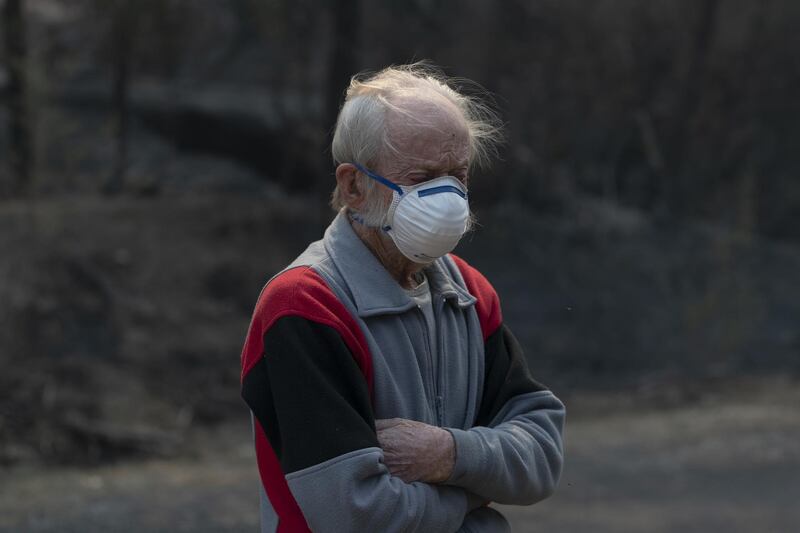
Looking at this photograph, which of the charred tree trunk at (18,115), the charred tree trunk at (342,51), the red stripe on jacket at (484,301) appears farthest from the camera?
the charred tree trunk at (342,51)

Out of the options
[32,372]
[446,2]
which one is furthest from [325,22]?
[32,372]

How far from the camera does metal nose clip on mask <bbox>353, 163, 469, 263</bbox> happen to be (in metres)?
2.37

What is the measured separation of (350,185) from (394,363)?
38 centimetres

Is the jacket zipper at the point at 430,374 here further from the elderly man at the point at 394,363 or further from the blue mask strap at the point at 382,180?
the blue mask strap at the point at 382,180

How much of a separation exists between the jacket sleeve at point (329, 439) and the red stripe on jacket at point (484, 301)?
410 millimetres

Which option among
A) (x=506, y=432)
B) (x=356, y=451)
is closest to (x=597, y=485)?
(x=506, y=432)

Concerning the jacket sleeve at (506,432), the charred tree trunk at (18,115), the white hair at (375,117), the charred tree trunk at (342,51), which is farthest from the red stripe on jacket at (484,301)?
the charred tree trunk at (342,51)

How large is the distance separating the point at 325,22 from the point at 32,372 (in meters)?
6.56

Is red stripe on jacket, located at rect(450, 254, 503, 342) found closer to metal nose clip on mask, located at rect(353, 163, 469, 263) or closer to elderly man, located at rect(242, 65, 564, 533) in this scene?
elderly man, located at rect(242, 65, 564, 533)

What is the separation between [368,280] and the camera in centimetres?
243

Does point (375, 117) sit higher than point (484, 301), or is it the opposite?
point (375, 117)

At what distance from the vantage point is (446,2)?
47.3 ft

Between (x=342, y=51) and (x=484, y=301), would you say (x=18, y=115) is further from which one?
(x=484, y=301)

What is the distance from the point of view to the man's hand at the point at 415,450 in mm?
2322
